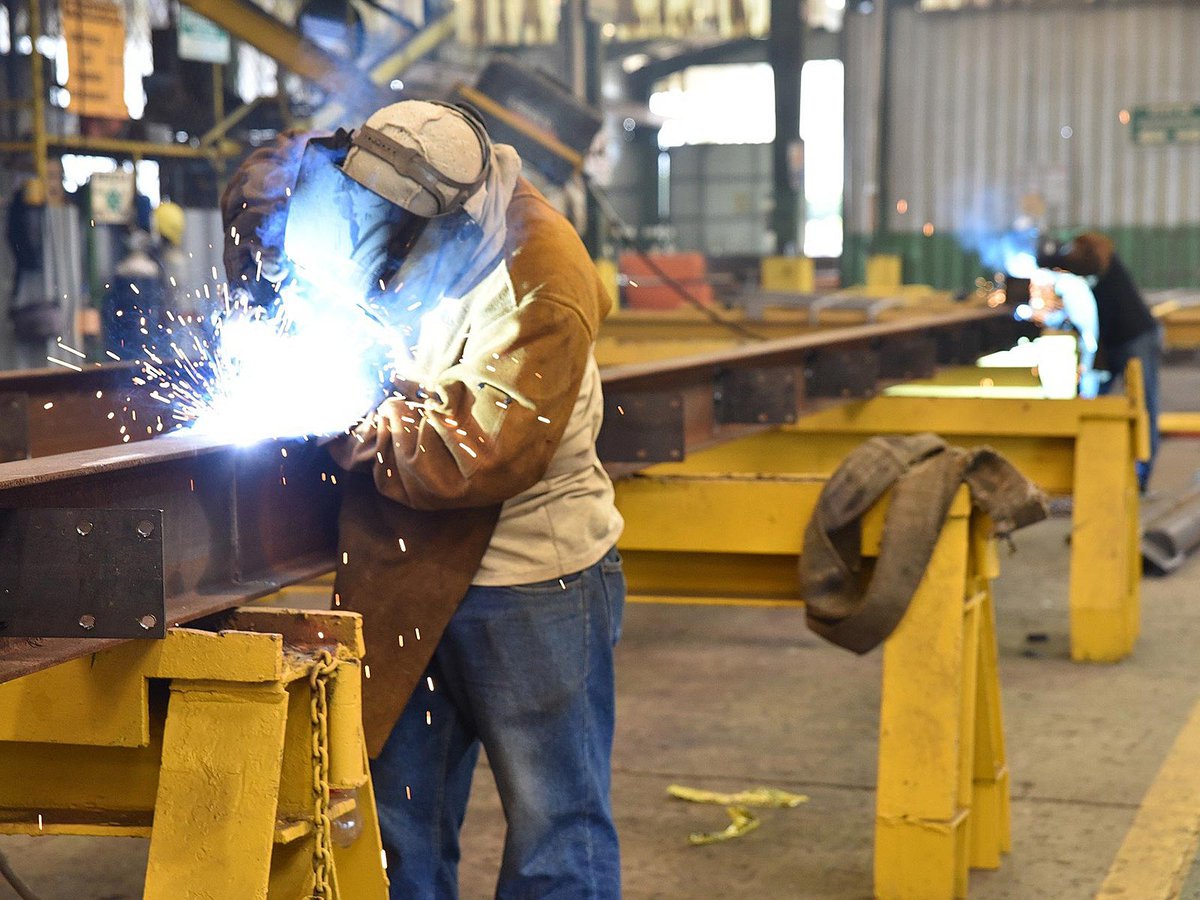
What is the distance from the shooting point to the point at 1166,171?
20.5 m

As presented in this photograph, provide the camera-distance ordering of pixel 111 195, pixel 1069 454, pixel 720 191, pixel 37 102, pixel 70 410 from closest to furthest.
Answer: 1. pixel 70 410
2. pixel 1069 454
3. pixel 37 102
4. pixel 111 195
5. pixel 720 191

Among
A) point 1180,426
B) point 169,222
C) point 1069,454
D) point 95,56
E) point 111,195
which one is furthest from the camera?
point 169,222

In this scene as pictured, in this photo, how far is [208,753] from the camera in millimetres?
1919

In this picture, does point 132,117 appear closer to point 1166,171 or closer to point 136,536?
point 136,536

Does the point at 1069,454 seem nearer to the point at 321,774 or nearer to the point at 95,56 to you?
the point at 321,774

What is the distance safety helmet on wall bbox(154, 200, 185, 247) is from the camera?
1138 centimetres

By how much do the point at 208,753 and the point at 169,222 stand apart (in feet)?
33.1

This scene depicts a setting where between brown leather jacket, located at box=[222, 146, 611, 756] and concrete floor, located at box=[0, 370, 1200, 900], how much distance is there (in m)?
1.25

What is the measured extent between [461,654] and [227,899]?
740 mm

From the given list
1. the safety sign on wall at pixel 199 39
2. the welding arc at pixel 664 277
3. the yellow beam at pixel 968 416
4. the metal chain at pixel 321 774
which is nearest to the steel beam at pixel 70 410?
the metal chain at pixel 321 774

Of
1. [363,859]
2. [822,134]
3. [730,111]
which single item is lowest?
[363,859]

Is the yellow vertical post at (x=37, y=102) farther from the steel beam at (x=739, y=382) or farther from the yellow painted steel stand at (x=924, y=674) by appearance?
the yellow painted steel stand at (x=924, y=674)

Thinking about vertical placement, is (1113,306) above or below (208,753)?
above

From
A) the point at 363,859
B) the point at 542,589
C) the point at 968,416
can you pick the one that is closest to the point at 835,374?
the point at 968,416
